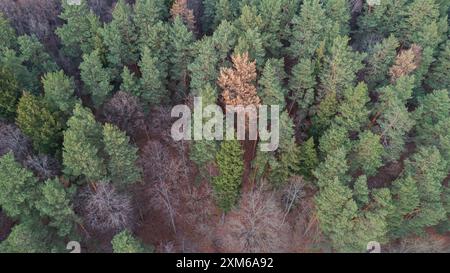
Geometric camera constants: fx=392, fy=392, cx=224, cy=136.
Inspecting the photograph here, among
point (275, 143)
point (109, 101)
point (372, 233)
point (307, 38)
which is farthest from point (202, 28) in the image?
point (372, 233)

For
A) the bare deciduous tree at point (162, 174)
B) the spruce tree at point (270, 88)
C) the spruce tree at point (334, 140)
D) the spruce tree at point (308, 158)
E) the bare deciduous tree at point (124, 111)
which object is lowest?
the bare deciduous tree at point (162, 174)

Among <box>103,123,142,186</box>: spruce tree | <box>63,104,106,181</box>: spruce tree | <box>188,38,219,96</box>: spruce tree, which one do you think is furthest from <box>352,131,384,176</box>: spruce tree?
<box>63,104,106,181</box>: spruce tree

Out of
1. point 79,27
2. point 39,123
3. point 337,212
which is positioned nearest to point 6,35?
point 79,27

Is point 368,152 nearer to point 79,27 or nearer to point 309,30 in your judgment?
point 309,30

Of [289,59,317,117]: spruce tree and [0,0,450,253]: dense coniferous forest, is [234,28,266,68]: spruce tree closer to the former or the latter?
[0,0,450,253]: dense coniferous forest

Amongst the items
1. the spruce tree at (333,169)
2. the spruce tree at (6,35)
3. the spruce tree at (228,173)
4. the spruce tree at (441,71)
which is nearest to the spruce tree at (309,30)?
the spruce tree at (333,169)

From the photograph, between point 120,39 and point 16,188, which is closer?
point 16,188

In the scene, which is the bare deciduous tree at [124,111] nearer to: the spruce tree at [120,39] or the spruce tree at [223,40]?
the spruce tree at [120,39]

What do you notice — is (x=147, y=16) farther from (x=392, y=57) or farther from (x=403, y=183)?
(x=403, y=183)
